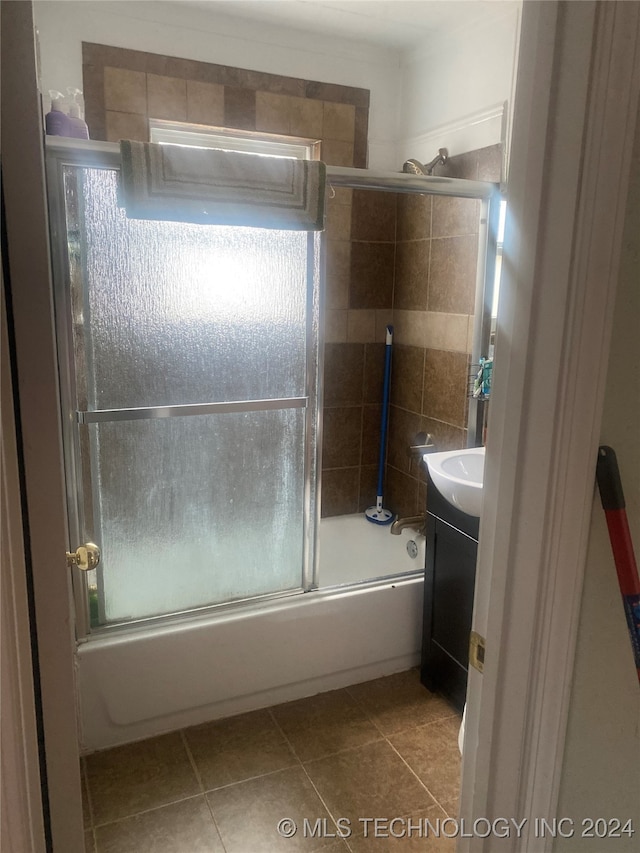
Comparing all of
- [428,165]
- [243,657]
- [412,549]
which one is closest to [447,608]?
[412,549]

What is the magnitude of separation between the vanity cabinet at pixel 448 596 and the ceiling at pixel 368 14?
1.87 meters

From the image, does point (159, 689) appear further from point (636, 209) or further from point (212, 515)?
point (636, 209)

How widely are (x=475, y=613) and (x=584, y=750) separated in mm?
262

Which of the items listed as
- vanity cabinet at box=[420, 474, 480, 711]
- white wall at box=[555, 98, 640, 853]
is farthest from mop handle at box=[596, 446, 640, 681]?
vanity cabinet at box=[420, 474, 480, 711]

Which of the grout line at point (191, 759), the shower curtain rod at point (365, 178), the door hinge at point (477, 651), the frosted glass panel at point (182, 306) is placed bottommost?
the grout line at point (191, 759)

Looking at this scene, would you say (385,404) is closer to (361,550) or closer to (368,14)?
(361,550)

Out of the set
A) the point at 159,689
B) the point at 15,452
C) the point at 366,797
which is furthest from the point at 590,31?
the point at 159,689

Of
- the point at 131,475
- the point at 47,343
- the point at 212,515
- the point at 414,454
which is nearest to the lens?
the point at 47,343

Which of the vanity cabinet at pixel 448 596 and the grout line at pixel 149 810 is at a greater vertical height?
the vanity cabinet at pixel 448 596

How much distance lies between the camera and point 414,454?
3.05m

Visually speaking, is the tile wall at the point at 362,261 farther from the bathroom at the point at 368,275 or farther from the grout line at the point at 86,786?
the grout line at the point at 86,786

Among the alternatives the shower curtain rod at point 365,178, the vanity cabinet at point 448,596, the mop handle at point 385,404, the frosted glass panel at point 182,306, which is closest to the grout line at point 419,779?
the vanity cabinet at point 448,596

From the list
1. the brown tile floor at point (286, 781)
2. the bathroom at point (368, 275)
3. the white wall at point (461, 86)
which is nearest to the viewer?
the brown tile floor at point (286, 781)

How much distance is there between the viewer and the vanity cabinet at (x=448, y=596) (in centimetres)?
204
